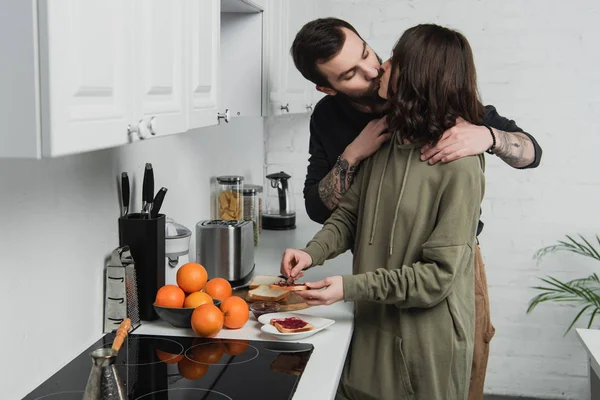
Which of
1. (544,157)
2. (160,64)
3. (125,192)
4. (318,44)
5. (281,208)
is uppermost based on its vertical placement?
(318,44)

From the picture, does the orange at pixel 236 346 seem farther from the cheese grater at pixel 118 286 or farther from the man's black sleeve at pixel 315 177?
the man's black sleeve at pixel 315 177

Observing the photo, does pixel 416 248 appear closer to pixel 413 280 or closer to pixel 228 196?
pixel 413 280

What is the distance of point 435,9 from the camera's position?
3465 millimetres

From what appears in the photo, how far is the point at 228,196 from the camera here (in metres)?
2.69

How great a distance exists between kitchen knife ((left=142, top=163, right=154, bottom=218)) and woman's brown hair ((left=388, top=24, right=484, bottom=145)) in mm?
606

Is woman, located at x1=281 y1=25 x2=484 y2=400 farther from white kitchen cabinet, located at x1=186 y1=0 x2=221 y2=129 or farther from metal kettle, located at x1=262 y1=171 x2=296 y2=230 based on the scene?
metal kettle, located at x1=262 y1=171 x2=296 y2=230

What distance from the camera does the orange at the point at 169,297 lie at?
5.60 feet

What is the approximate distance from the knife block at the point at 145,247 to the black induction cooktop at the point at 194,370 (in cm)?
13

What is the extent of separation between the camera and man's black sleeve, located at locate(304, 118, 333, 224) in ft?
7.00

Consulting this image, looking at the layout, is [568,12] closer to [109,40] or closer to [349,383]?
[349,383]

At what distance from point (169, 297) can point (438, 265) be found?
626 millimetres

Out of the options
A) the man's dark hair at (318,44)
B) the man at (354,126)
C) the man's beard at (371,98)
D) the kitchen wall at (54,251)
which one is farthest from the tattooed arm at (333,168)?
the kitchen wall at (54,251)

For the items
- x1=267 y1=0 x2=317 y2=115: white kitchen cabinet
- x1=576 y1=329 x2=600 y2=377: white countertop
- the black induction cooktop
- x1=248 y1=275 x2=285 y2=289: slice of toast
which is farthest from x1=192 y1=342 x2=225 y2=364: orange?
x1=267 y1=0 x2=317 y2=115: white kitchen cabinet

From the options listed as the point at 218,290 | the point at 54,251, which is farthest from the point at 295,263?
the point at 54,251
